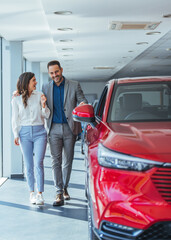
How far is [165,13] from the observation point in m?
6.35

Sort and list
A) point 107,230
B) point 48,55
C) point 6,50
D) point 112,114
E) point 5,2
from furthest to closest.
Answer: point 48,55, point 6,50, point 5,2, point 112,114, point 107,230

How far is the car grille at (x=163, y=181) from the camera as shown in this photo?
213 centimetres

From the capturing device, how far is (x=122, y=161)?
2236 mm

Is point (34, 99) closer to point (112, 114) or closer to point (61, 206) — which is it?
point (61, 206)

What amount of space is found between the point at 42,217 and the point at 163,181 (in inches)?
92.0

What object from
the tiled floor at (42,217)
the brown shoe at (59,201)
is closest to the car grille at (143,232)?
the tiled floor at (42,217)

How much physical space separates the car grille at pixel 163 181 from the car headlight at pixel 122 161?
0.05 meters

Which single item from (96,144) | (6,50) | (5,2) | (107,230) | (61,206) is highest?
(5,2)

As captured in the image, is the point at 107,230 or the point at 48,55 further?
the point at 48,55

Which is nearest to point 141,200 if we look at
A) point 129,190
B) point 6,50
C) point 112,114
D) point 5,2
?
point 129,190

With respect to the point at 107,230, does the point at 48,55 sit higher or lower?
higher

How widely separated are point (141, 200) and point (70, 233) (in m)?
1.70

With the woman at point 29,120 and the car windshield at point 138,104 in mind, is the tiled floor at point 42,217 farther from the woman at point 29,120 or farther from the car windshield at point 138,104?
the car windshield at point 138,104

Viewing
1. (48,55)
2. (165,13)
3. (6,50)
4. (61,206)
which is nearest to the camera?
(61,206)
